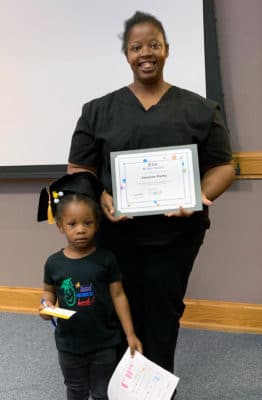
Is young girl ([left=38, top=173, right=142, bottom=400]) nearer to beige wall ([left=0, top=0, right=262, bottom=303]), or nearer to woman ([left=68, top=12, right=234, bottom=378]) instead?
woman ([left=68, top=12, right=234, bottom=378])

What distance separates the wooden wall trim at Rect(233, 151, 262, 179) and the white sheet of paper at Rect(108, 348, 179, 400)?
1.05m

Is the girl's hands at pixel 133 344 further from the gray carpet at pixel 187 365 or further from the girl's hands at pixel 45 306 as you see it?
the gray carpet at pixel 187 365

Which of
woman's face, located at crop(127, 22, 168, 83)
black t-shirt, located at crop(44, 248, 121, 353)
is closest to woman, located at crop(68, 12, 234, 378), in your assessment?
woman's face, located at crop(127, 22, 168, 83)

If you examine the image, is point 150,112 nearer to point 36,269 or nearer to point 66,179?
point 66,179

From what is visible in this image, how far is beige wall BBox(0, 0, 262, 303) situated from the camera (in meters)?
1.95

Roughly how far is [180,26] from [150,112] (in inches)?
36.0

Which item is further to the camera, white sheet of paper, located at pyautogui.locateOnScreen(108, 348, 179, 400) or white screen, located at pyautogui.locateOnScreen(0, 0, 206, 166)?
white screen, located at pyautogui.locateOnScreen(0, 0, 206, 166)

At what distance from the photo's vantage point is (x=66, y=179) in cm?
133

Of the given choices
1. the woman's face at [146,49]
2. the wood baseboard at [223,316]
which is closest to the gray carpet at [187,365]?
the wood baseboard at [223,316]

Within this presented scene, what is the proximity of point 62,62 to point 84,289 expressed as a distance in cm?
130

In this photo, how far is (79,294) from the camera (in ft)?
4.14

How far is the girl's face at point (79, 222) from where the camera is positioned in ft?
4.15

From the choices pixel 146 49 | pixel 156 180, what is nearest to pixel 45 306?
→ pixel 156 180

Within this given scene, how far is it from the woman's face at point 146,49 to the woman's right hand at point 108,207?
0.36 meters
